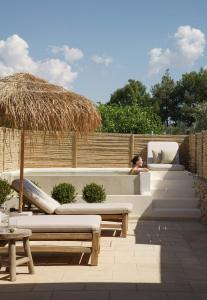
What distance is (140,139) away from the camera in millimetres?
18250

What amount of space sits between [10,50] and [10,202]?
3614mm

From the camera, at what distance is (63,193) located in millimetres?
11578

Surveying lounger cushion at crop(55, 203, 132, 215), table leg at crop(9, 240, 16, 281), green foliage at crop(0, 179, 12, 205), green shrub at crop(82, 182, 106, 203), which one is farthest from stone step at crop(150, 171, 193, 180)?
table leg at crop(9, 240, 16, 281)

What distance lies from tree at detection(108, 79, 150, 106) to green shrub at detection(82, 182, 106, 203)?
99.1 ft

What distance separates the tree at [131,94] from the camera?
42.5 m

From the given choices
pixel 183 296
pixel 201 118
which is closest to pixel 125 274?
pixel 183 296

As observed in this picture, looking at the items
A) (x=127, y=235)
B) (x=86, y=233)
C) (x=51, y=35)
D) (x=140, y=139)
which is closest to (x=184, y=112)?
(x=140, y=139)

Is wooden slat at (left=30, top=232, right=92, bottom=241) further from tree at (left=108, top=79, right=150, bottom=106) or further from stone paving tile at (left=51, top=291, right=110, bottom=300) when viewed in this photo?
tree at (left=108, top=79, right=150, bottom=106)

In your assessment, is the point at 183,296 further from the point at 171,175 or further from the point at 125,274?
the point at 171,175

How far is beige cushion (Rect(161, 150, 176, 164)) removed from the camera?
17.3m

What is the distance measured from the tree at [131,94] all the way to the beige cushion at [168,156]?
24395mm

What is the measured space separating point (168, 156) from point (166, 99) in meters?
23.2

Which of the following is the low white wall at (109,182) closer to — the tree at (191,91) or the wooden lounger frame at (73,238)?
the wooden lounger frame at (73,238)

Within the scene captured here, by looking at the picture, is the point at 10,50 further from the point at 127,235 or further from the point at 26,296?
the point at 26,296
